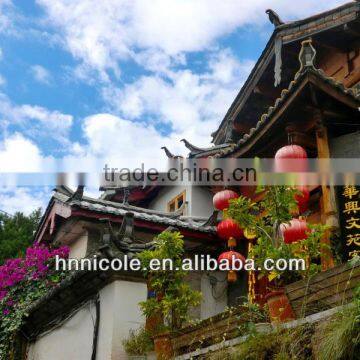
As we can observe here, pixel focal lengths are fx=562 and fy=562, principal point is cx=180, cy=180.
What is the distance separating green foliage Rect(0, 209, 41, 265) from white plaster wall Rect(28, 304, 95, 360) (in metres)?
10.8

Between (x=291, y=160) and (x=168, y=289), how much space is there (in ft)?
11.2

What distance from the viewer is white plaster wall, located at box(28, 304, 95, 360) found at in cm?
808

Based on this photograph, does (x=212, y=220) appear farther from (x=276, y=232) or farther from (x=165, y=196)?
(x=165, y=196)

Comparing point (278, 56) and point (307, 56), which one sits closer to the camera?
point (307, 56)

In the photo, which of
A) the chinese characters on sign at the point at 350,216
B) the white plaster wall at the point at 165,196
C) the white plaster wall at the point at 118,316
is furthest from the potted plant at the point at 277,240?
the white plaster wall at the point at 165,196

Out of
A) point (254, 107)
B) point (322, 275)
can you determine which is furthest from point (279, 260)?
point (254, 107)

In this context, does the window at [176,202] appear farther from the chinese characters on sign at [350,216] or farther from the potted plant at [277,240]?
the potted plant at [277,240]

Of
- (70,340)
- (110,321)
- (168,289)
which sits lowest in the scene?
(70,340)

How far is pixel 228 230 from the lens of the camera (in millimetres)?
10711

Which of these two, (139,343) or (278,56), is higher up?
(278,56)

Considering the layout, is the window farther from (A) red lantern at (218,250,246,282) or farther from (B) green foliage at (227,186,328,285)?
(B) green foliage at (227,186,328,285)

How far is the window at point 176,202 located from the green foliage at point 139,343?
30.3 ft

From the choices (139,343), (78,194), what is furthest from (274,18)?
(139,343)

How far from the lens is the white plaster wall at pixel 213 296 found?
11.3m
